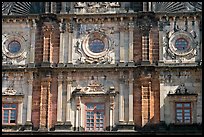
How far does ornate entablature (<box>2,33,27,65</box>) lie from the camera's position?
23.4 metres

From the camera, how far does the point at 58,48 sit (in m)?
23.3

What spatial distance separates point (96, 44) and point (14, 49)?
4043 mm

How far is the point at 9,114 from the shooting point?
A: 22.6 metres

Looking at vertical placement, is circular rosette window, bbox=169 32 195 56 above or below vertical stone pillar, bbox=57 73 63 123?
above

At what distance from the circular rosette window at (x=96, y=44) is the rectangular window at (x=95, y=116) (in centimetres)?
243

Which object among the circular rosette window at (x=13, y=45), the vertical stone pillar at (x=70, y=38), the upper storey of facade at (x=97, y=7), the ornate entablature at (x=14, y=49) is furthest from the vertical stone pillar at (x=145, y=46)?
the circular rosette window at (x=13, y=45)

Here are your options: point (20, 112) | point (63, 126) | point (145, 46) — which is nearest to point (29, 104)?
point (20, 112)

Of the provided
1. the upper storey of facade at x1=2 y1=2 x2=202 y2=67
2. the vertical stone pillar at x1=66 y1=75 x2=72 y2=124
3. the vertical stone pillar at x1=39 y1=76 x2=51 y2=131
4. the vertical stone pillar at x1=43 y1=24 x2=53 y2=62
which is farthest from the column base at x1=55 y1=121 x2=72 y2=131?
the vertical stone pillar at x1=43 y1=24 x2=53 y2=62

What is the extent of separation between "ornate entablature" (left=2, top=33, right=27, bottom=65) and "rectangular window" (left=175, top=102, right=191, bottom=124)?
7716mm

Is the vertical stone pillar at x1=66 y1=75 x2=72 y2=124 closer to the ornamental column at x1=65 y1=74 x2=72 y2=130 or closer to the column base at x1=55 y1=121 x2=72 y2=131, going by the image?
A: the ornamental column at x1=65 y1=74 x2=72 y2=130

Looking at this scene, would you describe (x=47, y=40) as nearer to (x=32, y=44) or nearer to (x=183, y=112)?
(x=32, y=44)

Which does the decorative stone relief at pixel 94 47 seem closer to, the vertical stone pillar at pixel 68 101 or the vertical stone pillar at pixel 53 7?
the vertical stone pillar at pixel 68 101

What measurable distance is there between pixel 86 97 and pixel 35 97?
242cm

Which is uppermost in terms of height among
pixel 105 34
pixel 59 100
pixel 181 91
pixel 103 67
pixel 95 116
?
pixel 105 34
